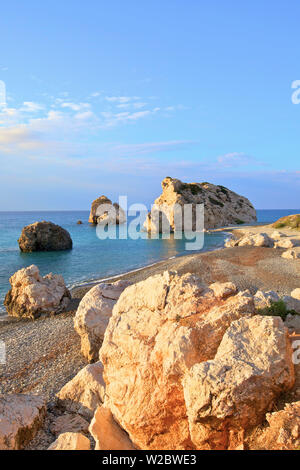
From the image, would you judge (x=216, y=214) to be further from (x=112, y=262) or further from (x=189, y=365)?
(x=189, y=365)

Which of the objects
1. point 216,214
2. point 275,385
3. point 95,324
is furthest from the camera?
point 216,214

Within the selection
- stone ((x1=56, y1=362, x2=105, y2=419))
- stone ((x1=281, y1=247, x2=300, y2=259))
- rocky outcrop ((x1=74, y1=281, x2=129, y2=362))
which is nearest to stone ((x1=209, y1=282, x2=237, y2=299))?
stone ((x1=56, y1=362, x2=105, y2=419))

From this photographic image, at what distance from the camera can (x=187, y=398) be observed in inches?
221

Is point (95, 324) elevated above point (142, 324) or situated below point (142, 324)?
below

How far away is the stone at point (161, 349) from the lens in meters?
6.14

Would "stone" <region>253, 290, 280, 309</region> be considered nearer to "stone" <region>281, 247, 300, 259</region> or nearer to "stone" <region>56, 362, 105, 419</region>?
"stone" <region>56, 362, 105, 419</region>

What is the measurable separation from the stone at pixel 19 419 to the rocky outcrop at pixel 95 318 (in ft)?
16.1

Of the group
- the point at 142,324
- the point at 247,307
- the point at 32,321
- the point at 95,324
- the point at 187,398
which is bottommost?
the point at 32,321

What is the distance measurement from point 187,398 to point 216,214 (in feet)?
291

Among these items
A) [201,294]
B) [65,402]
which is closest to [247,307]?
[201,294]

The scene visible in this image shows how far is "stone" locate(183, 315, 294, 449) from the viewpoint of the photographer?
530cm

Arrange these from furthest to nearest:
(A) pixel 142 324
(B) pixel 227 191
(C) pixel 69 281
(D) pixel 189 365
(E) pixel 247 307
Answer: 1. (B) pixel 227 191
2. (C) pixel 69 281
3. (A) pixel 142 324
4. (E) pixel 247 307
5. (D) pixel 189 365

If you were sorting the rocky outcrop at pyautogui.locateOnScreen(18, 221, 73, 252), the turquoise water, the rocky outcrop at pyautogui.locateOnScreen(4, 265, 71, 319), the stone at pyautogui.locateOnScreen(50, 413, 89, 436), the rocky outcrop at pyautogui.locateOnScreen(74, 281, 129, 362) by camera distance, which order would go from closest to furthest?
1. the stone at pyautogui.locateOnScreen(50, 413, 89, 436)
2. the rocky outcrop at pyautogui.locateOnScreen(74, 281, 129, 362)
3. the rocky outcrop at pyautogui.locateOnScreen(4, 265, 71, 319)
4. the turquoise water
5. the rocky outcrop at pyautogui.locateOnScreen(18, 221, 73, 252)

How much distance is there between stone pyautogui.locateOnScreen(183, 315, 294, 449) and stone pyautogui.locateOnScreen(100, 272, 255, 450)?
44 centimetres
